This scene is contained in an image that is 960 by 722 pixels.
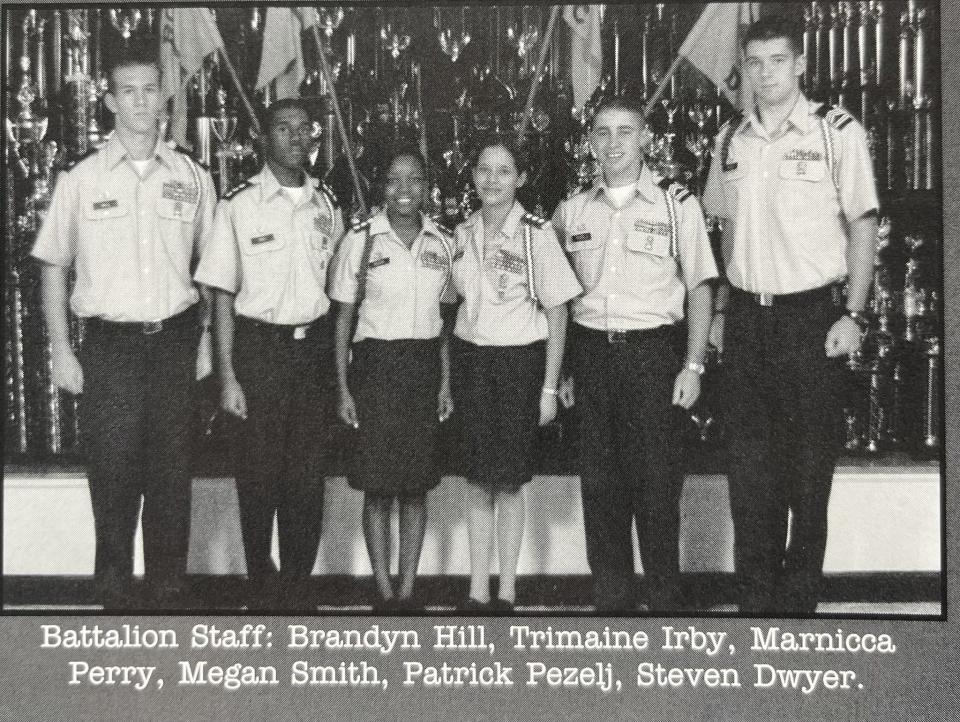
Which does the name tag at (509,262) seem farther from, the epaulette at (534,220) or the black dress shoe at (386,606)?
the black dress shoe at (386,606)

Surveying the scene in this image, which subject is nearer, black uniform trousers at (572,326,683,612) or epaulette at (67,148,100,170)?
black uniform trousers at (572,326,683,612)

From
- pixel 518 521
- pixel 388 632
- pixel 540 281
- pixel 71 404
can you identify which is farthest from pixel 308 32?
pixel 388 632

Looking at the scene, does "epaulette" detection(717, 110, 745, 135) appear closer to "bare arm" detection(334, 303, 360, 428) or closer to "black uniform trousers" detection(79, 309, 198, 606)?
"bare arm" detection(334, 303, 360, 428)

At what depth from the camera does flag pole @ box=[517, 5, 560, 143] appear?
2.98m

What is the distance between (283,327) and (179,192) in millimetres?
516

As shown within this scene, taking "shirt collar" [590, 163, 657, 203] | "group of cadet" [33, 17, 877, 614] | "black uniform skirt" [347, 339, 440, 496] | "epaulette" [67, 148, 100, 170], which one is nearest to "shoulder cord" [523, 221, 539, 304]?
"group of cadet" [33, 17, 877, 614]

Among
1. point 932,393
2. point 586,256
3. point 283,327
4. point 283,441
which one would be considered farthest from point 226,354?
point 932,393

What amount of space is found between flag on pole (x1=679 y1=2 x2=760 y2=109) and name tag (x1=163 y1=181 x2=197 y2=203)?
59.7 inches

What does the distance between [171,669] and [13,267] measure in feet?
4.25

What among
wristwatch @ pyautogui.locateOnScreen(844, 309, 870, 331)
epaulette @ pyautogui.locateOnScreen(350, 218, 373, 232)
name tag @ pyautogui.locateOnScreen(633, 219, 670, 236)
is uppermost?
epaulette @ pyautogui.locateOnScreen(350, 218, 373, 232)

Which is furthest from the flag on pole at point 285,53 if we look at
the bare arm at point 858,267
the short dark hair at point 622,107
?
the bare arm at point 858,267

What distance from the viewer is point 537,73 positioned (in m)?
2.99

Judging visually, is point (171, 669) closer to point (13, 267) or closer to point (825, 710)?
point (13, 267)

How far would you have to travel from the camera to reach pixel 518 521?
9.76 ft
